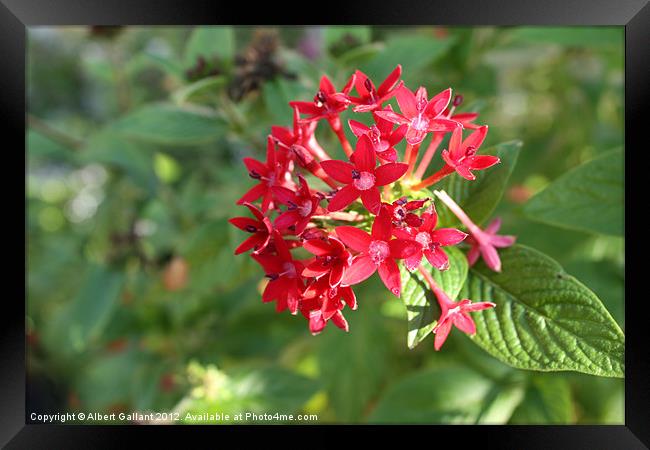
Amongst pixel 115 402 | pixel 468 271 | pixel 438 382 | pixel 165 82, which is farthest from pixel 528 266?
pixel 165 82

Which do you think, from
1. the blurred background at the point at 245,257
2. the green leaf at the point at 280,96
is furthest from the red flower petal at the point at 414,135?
the green leaf at the point at 280,96

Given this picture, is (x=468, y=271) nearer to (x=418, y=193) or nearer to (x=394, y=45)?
(x=418, y=193)

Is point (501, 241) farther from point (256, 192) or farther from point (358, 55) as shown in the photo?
point (358, 55)

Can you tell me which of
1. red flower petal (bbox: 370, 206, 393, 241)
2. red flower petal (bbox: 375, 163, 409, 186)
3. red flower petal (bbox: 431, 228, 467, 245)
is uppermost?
red flower petal (bbox: 375, 163, 409, 186)

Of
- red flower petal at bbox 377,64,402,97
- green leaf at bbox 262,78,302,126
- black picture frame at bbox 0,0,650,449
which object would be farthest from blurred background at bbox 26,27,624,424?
red flower petal at bbox 377,64,402,97

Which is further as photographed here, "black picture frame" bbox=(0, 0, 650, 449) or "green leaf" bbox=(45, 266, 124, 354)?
"green leaf" bbox=(45, 266, 124, 354)

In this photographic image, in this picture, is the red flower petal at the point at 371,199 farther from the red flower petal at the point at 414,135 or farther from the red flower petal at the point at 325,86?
the red flower petal at the point at 325,86

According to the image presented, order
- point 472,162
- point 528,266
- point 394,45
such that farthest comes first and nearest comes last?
point 394,45 < point 528,266 < point 472,162

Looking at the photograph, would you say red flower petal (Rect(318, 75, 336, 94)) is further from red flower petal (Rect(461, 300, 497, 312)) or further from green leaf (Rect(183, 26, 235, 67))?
green leaf (Rect(183, 26, 235, 67))
